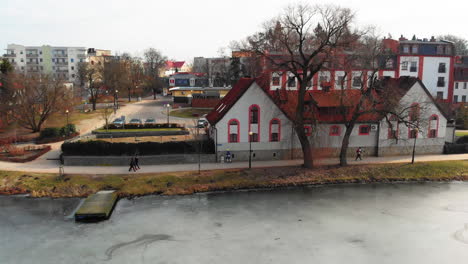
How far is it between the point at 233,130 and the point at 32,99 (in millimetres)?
27448

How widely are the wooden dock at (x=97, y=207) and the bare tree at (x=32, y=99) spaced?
A: 24675 mm

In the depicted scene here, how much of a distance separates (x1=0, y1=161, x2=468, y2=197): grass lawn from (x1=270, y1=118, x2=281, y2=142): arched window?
3601 millimetres

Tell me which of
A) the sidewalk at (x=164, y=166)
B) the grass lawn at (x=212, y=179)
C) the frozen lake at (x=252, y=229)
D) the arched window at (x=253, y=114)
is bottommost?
the frozen lake at (x=252, y=229)

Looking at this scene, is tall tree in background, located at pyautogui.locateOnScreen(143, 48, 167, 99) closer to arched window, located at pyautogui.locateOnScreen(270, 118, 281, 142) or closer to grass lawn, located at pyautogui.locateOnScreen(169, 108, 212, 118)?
grass lawn, located at pyautogui.locateOnScreen(169, 108, 212, 118)

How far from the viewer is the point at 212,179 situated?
103 ft

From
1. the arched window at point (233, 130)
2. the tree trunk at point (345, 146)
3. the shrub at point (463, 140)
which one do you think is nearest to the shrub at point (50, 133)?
the arched window at point (233, 130)

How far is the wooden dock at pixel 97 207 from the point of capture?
24950 millimetres

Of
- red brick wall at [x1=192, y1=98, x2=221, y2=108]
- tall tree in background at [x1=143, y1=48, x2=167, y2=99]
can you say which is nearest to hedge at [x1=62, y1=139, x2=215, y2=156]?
red brick wall at [x1=192, y1=98, x2=221, y2=108]

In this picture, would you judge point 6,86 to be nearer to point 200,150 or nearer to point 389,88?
point 200,150

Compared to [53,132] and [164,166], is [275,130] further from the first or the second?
[53,132]

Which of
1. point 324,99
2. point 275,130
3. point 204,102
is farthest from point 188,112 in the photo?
point 324,99

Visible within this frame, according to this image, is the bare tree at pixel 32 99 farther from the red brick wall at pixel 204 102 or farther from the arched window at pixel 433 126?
the arched window at pixel 433 126

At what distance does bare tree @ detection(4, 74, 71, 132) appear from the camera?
46.9m

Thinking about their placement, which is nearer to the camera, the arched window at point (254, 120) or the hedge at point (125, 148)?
the hedge at point (125, 148)
